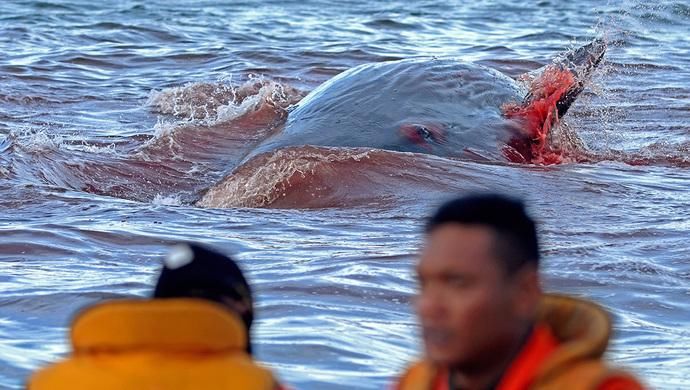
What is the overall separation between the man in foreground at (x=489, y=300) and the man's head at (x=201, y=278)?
0.52 meters

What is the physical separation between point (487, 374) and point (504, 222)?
277mm

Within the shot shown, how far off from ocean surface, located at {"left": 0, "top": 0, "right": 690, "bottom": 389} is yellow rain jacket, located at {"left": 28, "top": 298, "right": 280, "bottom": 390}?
280 cm

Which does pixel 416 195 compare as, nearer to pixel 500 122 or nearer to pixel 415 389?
pixel 500 122

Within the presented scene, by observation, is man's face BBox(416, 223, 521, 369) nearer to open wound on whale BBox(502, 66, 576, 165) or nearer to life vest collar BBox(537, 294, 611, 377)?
life vest collar BBox(537, 294, 611, 377)

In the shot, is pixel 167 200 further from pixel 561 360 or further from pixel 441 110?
pixel 561 360

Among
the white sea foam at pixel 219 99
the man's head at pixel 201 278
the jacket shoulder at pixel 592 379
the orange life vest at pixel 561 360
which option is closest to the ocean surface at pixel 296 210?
the white sea foam at pixel 219 99

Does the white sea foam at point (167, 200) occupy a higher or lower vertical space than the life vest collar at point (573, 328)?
lower

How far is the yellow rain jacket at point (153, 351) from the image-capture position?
8.01 ft

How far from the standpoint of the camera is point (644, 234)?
8039mm

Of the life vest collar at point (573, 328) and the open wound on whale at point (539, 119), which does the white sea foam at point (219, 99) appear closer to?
the open wound on whale at point (539, 119)

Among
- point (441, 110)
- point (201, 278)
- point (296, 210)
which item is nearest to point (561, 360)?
point (201, 278)

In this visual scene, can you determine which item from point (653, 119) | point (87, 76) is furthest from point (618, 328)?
point (87, 76)

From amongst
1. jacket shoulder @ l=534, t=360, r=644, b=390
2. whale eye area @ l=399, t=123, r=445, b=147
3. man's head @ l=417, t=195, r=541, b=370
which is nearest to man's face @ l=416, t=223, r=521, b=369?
man's head @ l=417, t=195, r=541, b=370

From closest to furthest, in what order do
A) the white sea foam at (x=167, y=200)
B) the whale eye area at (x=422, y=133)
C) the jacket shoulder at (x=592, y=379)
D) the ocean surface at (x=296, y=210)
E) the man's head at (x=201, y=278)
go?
the jacket shoulder at (x=592, y=379) < the man's head at (x=201, y=278) < the ocean surface at (x=296, y=210) < the white sea foam at (x=167, y=200) < the whale eye area at (x=422, y=133)
